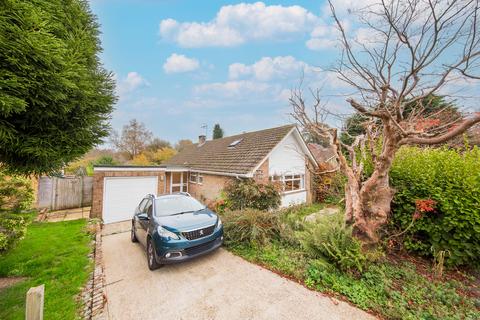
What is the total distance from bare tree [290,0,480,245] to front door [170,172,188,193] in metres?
10.5

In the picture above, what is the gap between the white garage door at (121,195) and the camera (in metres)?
9.20

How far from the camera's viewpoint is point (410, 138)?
404 cm

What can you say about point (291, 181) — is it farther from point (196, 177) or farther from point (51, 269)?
point (51, 269)

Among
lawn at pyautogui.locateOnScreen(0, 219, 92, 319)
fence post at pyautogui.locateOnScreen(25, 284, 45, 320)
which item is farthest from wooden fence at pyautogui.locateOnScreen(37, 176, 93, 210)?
fence post at pyautogui.locateOnScreen(25, 284, 45, 320)

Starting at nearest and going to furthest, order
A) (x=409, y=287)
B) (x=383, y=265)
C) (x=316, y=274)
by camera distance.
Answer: (x=409, y=287)
(x=316, y=274)
(x=383, y=265)

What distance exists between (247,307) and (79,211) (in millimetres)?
11423

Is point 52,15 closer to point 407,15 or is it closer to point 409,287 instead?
point 407,15

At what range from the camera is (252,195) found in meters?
8.17

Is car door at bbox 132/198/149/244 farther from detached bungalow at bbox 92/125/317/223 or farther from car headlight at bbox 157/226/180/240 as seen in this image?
detached bungalow at bbox 92/125/317/223

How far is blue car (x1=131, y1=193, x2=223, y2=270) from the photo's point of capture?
4312 millimetres

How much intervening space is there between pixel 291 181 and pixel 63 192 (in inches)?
526

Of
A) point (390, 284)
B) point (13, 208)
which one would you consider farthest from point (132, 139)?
point (390, 284)

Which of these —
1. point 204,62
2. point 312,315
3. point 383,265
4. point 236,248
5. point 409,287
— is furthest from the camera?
point 204,62

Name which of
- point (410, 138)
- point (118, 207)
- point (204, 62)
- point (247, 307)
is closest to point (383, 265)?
point (410, 138)
